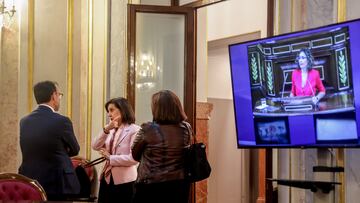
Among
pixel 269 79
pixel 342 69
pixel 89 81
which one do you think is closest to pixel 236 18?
pixel 89 81

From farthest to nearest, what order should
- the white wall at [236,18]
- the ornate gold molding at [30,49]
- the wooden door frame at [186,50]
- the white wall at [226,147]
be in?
the white wall at [226,147], the white wall at [236,18], the ornate gold molding at [30,49], the wooden door frame at [186,50]

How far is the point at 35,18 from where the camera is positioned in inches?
273

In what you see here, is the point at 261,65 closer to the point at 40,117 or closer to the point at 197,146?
the point at 197,146

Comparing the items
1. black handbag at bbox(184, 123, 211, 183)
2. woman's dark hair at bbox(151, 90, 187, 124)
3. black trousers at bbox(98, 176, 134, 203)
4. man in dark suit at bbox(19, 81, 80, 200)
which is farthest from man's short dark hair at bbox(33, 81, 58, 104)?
black handbag at bbox(184, 123, 211, 183)

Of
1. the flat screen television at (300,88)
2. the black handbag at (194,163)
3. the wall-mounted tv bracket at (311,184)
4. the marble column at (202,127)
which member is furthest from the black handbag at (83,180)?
the wall-mounted tv bracket at (311,184)

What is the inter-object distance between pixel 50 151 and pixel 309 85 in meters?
1.80

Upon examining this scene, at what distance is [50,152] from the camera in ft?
13.9

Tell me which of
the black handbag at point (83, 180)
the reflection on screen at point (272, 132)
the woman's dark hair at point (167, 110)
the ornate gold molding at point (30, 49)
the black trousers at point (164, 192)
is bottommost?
the black handbag at point (83, 180)

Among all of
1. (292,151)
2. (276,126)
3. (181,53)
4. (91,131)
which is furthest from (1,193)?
(91,131)

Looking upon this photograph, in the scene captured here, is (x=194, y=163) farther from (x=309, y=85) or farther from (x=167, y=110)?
(x=309, y=85)

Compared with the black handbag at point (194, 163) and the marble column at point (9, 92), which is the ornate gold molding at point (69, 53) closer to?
the marble column at point (9, 92)

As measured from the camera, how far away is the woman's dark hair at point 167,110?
12.6 feet

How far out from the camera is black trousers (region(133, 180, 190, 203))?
150 inches

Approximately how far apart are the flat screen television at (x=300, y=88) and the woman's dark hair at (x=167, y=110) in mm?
759
